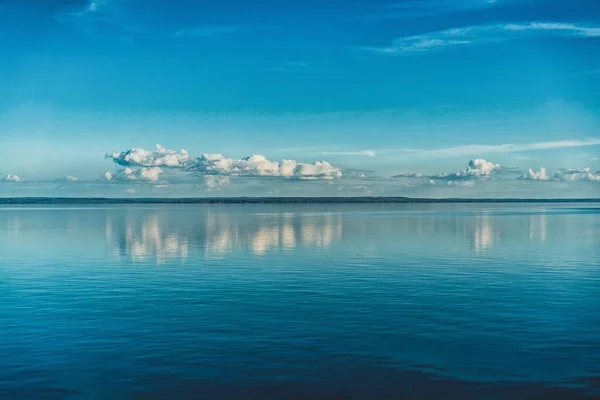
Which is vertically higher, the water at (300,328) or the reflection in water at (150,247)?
the water at (300,328)

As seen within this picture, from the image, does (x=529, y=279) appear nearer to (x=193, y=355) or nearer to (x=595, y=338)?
(x=595, y=338)

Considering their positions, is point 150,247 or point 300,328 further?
point 150,247

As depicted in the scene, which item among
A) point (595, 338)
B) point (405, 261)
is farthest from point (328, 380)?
point (405, 261)

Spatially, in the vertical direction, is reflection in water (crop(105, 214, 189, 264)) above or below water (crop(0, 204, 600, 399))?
below

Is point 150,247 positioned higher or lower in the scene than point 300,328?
lower

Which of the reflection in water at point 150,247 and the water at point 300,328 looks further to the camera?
the reflection in water at point 150,247

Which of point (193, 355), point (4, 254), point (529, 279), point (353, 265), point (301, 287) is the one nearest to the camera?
point (193, 355)

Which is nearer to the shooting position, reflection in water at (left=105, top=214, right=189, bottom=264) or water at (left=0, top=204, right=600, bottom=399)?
water at (left=0, top=204, right=600, bottom=399)

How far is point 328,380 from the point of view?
15.8m

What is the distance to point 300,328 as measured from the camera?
835 inches

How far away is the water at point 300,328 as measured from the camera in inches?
610

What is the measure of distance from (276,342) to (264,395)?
4.56 meters

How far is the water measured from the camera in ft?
50.9

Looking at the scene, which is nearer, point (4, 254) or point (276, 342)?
point (276, 342)
